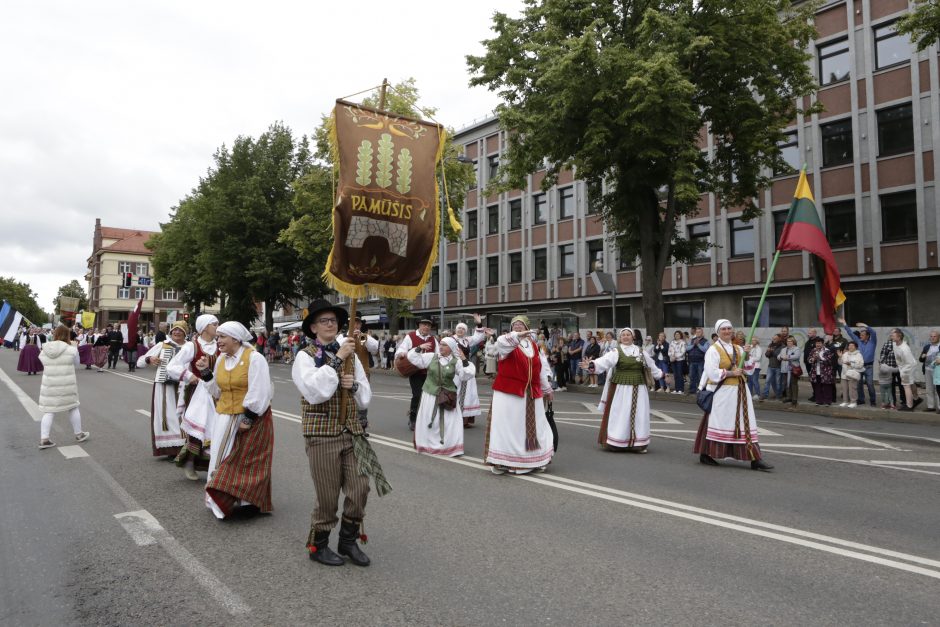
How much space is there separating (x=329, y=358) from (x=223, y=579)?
1596 millimetres

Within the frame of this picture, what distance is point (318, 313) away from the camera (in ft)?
15.1

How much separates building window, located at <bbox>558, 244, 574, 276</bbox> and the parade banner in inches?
1283

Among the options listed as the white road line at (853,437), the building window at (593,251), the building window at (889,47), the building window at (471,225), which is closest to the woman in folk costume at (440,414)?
the white road line at (853,437)

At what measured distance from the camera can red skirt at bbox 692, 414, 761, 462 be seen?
26.7 feet

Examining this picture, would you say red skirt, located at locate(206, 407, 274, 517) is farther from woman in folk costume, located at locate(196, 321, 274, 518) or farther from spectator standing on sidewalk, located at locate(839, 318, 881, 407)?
spectator standing on sidewalk, located at locate(839, 318, 881, 407)

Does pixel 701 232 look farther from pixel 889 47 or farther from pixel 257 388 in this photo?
pixel 257 388

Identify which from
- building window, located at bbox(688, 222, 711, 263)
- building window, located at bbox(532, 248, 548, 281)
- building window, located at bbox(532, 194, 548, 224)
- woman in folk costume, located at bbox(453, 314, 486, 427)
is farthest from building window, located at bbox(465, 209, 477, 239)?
woman in folk costume, located at bbox(453, 314, 486, 427)

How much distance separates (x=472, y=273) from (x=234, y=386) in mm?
39006

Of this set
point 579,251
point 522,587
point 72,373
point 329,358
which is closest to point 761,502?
point 522,587

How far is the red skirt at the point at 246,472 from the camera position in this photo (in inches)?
217

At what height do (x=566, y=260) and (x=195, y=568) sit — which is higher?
(x=566, y=260)

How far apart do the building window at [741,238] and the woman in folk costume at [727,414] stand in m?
22.5

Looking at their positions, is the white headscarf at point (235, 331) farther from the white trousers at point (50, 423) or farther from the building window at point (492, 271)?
the building window at point (492, 271)

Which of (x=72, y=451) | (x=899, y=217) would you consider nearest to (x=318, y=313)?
(x=72, y=451)
